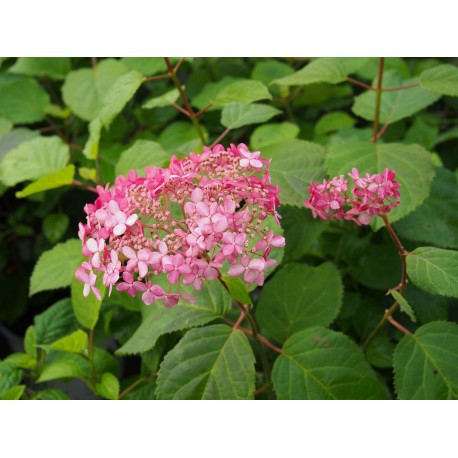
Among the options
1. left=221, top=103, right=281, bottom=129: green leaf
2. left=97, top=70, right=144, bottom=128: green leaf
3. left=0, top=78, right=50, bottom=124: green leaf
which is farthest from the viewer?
left=0, top=78, right=50, bottom=124: green leaf

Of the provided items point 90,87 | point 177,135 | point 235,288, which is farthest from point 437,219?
point 90,87

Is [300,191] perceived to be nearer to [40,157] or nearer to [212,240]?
[212,240]

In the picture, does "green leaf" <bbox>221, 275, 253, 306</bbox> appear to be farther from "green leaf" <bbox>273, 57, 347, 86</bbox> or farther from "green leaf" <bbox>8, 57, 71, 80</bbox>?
"green leaf" <bbox>8, 57, 71, 80</bbox>

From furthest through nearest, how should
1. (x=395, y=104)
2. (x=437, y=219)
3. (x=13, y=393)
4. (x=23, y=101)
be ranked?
(x=23, y=101) → (x=395, y=104) → (x=437, y=219) → (x=13, y=393)

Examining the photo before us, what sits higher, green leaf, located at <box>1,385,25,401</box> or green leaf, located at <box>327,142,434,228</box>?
green leaf, located at <box>327,142,434,228</box>

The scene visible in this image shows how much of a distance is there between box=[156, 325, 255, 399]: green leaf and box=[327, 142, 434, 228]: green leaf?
0.29m

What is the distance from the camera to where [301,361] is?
795mm

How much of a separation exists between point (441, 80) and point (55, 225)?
92cm

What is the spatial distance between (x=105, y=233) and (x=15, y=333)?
1072 mm

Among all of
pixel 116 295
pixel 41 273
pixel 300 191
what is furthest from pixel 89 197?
pixel 300 191

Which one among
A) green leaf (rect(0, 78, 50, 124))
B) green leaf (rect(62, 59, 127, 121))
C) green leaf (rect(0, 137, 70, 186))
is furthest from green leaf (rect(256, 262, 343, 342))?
green leaf (rect(0, 78, 50, 124))

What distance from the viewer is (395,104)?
3.64 ft

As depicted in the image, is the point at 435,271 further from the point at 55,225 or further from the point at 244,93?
the point at 55,225

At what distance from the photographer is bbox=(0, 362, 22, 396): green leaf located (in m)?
0.92
